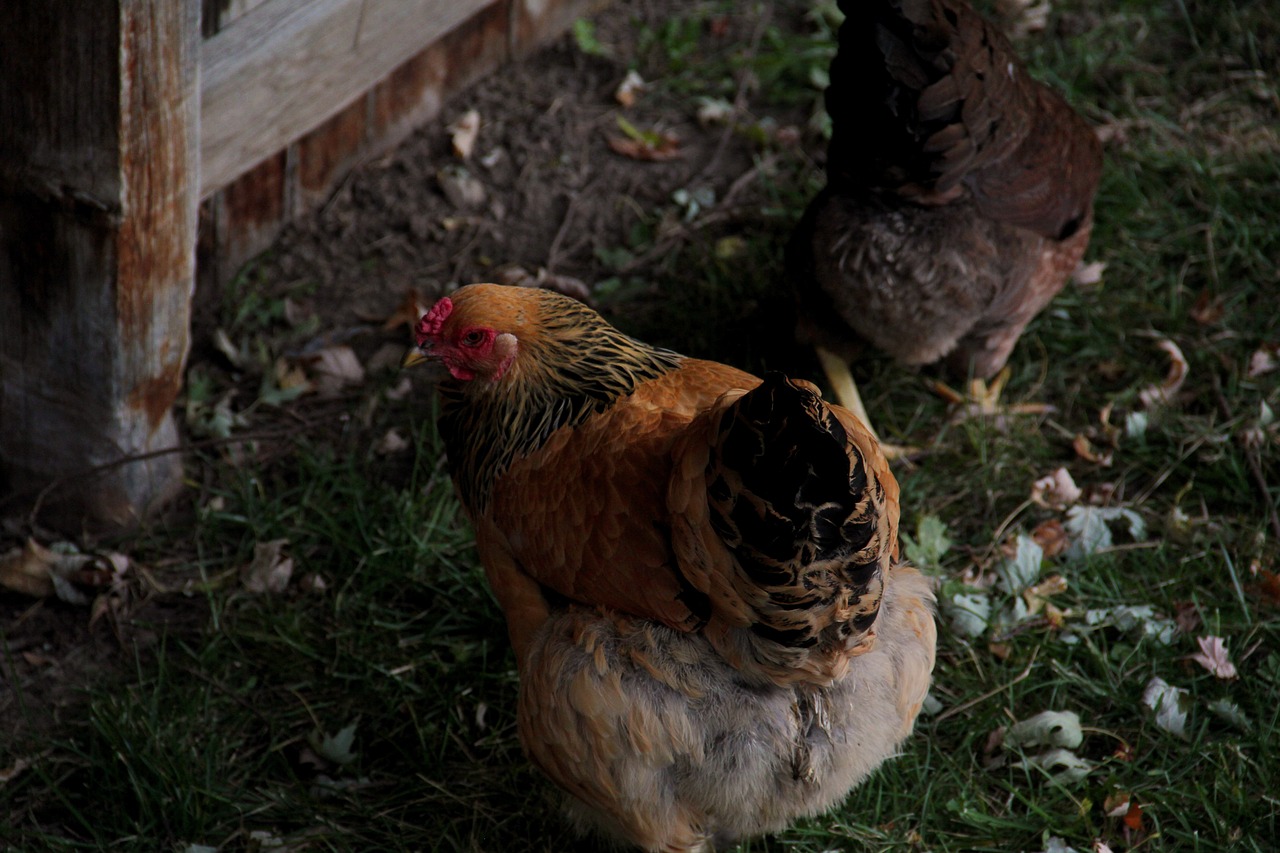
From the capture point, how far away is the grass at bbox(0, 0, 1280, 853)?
2.72 metres

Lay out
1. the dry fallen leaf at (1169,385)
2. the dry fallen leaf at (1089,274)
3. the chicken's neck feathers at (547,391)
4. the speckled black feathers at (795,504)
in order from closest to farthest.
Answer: the speckled black feathers at (795,504)
the chicken's neck feathers at (547,391)
the dry fallen leaf at (1169,385)
the dry fallen leaf at (1089,274)

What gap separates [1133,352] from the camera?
380 centimetres

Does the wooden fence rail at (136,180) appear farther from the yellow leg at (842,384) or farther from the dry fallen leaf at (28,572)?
the yellow leg at (842,384)

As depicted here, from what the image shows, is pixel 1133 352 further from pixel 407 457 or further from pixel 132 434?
pixel 132 434

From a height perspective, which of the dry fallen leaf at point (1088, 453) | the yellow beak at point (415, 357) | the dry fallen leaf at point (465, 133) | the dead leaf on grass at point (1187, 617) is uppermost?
the yellow beak at point (415, 357)

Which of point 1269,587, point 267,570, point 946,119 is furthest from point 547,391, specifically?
point 1269,587

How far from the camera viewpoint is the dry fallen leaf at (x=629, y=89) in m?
4.60

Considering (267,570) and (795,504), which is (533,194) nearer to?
(267,570)

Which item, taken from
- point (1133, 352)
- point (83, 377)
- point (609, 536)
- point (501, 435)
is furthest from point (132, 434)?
point (1133, 352)

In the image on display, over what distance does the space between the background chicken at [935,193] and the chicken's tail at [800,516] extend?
1.23 meters

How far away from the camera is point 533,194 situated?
433cm

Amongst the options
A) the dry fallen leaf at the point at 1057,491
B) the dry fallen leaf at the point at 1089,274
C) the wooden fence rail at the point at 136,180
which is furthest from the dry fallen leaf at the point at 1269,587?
the wooden fence rail at the point at 136,180

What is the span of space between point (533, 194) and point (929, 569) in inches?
84.0

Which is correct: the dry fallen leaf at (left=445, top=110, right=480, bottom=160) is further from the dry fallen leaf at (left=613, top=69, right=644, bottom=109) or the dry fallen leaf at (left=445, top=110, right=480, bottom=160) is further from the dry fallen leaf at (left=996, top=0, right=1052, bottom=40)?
the dry fallen leaf at (left=996, top=0, right=1052, bottom=40)
